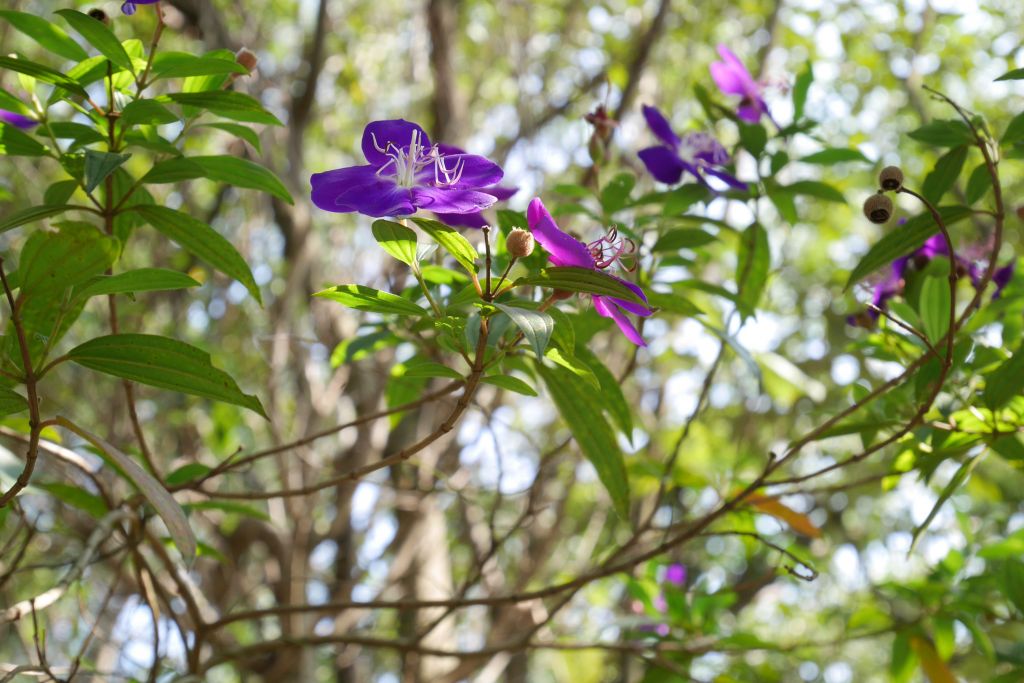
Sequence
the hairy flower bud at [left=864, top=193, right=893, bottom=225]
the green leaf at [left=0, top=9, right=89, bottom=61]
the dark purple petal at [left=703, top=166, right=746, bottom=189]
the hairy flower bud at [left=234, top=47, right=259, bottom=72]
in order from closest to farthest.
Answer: the hairy flower bud at [left=864, top=193, right=893, bottom=225] → the green leaf at [left=0, top=9, right=89, bottom=61] → the hairy flower bud at [left=234, top=47, right=259, bottom=72] → the dark purple petal at [left=703, top=166, right=746, bottom=189]

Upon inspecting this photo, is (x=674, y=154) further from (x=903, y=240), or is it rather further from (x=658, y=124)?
(x=903, y=240)

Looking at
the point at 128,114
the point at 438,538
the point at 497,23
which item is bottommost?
the point at 128,114

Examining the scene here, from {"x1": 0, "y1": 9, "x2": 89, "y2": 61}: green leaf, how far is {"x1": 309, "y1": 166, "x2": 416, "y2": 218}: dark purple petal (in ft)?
1.11

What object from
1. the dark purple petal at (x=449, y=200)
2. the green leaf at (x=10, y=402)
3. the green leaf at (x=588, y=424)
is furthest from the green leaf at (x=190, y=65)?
the green leaf at (x=588, y=424)

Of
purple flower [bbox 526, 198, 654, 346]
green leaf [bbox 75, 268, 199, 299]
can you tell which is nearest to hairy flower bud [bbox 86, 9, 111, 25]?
green leaf [bbox 75, 268, 199, 299]

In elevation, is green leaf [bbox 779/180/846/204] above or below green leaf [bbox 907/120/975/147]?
above

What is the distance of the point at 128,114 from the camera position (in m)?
0.96

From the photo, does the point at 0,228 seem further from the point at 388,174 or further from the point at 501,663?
the point at 501,663

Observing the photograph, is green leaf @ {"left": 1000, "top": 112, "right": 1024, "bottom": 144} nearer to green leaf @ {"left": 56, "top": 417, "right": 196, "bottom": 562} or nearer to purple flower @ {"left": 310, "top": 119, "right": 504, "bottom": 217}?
purple flower @ {"left": 310, "top": 119, "right": 504, "bottom": 217}

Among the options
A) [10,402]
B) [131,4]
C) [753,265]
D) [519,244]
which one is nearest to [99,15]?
[131,4]

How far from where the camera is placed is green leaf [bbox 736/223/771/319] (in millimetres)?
1346

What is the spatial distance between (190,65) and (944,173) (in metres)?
0.86

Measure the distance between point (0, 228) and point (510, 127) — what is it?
2.70 metres

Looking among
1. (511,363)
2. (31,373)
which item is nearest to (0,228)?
(31,373)
